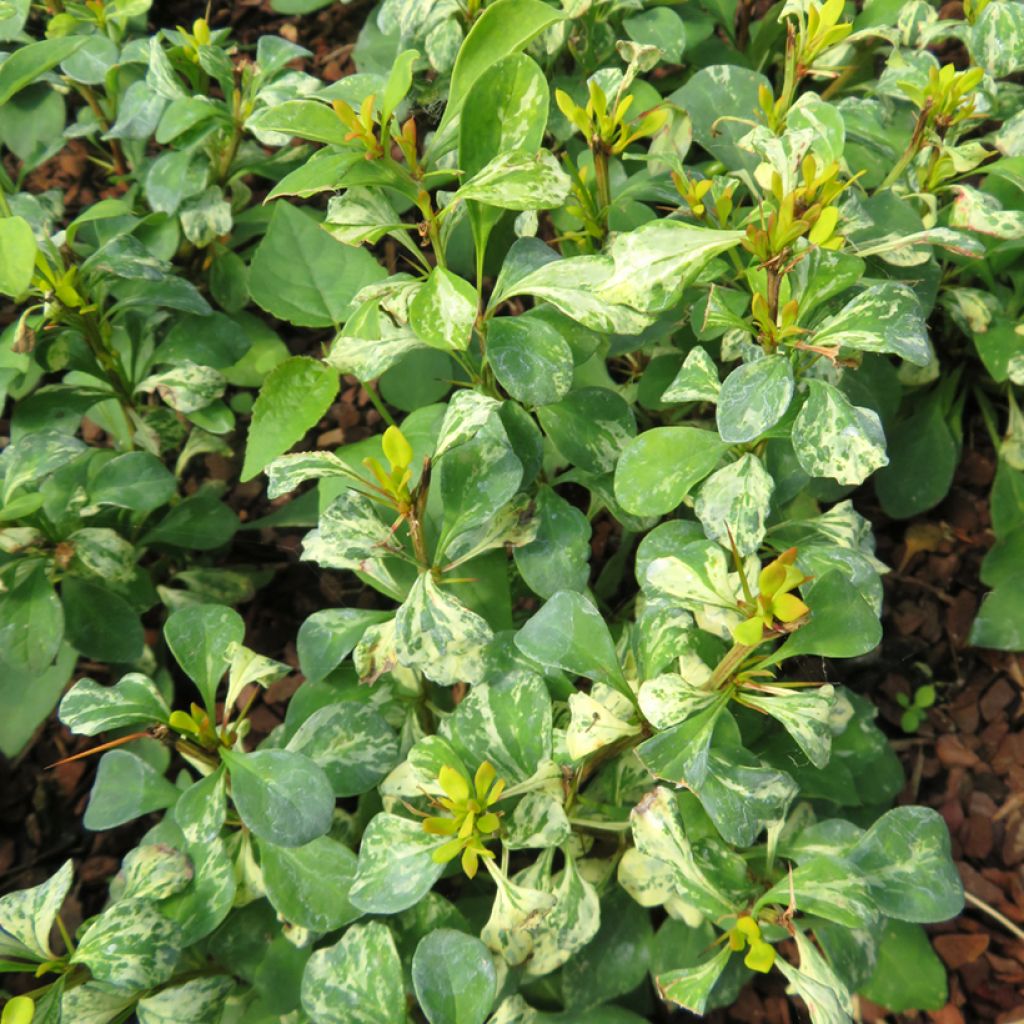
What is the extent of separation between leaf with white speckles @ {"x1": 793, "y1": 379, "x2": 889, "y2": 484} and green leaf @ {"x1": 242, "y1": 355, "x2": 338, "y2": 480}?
1.94ft

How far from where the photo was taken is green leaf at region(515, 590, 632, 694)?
39.2 inches

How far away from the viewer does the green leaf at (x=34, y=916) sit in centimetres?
103

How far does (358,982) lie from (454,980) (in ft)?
0.38

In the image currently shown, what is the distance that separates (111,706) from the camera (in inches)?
42.1

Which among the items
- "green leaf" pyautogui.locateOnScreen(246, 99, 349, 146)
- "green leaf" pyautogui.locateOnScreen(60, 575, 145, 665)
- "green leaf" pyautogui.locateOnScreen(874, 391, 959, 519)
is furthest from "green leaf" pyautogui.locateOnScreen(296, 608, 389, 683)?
"green leaf" pyautogui.locateOnScreen(874, 391, 959, 519)

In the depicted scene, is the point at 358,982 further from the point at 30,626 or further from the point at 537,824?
the point at 30,626

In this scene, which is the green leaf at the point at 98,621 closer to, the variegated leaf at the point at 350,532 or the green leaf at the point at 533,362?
the variegated leaf at the point at 350,532

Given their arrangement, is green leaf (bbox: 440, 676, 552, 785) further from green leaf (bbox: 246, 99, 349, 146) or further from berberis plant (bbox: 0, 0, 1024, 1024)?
green leaf (bbox: 246, 99, 349, 146)

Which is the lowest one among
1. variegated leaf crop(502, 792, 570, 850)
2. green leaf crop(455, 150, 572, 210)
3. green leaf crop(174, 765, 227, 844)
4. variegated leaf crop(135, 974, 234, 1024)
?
variegated leaf crop(135, 974, 234, 1024)

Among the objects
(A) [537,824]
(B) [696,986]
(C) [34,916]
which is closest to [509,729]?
(A) [537,824]

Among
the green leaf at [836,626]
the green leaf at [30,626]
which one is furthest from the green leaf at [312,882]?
the green leaf at [836,626]

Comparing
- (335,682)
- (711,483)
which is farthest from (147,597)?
(711,483)

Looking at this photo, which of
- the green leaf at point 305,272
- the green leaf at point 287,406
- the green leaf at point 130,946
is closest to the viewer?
the green leaf at point 130,946

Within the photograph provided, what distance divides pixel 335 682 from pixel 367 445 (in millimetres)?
311
